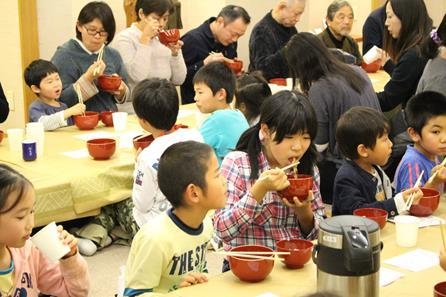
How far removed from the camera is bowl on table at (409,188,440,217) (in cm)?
278

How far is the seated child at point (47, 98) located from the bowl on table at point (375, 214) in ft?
7.72

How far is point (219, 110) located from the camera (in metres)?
4.02

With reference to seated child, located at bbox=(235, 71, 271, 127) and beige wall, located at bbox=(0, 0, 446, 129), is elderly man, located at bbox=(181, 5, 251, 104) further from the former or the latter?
seated child, located at bbox=(235, 71, 271, 127)

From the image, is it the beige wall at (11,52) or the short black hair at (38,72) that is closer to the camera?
the short black hair at (38,72)

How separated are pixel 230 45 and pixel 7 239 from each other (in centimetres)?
441

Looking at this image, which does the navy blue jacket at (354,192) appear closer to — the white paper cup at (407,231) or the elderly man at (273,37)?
the white paper cup at (407,231)

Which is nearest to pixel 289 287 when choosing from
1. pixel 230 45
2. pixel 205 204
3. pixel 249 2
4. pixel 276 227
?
pixel 205 204

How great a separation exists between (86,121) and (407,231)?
101 inches

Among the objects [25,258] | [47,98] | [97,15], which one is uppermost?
[97,15]

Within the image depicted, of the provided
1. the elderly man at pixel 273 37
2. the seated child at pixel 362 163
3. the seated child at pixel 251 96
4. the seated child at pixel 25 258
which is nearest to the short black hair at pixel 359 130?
the seated child at pixel 362 163

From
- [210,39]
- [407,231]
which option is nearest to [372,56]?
[210,39]

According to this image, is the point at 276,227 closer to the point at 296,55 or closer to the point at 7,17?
→ the point at 296,55

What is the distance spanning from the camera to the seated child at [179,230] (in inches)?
86.4

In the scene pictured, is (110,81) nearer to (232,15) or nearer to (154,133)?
(154,133)
